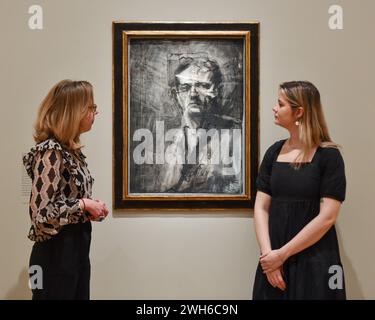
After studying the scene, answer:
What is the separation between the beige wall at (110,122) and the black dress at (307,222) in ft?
1.42

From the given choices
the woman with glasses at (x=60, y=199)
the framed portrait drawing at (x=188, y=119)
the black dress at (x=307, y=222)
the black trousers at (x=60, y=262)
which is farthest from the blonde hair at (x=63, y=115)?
the black dress at (x=307, y=222)

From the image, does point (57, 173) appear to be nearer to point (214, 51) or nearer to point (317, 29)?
point (214, 51)

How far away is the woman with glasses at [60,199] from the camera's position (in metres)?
1.84

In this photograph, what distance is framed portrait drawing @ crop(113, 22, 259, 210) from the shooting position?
2512 mm

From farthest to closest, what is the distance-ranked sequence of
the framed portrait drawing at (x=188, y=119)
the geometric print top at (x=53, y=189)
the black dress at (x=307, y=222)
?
the framed portrait drawing at (x=188, y=119) < the black dress at (x=307, y=222) < the geometric print top at (x=53, y=189)

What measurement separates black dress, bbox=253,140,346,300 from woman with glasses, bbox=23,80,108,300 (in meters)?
0.76

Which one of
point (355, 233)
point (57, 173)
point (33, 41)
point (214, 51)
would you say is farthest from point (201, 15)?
point (355, 233)

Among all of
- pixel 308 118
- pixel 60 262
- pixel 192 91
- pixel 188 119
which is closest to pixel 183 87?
pixel 192 91

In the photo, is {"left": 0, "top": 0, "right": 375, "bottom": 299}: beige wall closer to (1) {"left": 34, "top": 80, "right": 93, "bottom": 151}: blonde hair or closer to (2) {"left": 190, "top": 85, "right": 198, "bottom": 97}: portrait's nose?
(2) {"left": 190, "top": 85, "right": 198, "bottom": 97}: portrait's nose

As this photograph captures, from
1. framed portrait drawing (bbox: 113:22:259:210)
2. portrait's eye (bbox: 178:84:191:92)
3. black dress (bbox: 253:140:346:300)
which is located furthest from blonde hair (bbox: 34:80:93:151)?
black dress (bbox: 253:140:346:300)

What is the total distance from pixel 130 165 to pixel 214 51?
0.73 metres

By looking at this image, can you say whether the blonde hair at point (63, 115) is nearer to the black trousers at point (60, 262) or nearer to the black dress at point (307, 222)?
the black trousers at point (60, 262)

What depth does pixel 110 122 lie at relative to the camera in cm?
253
